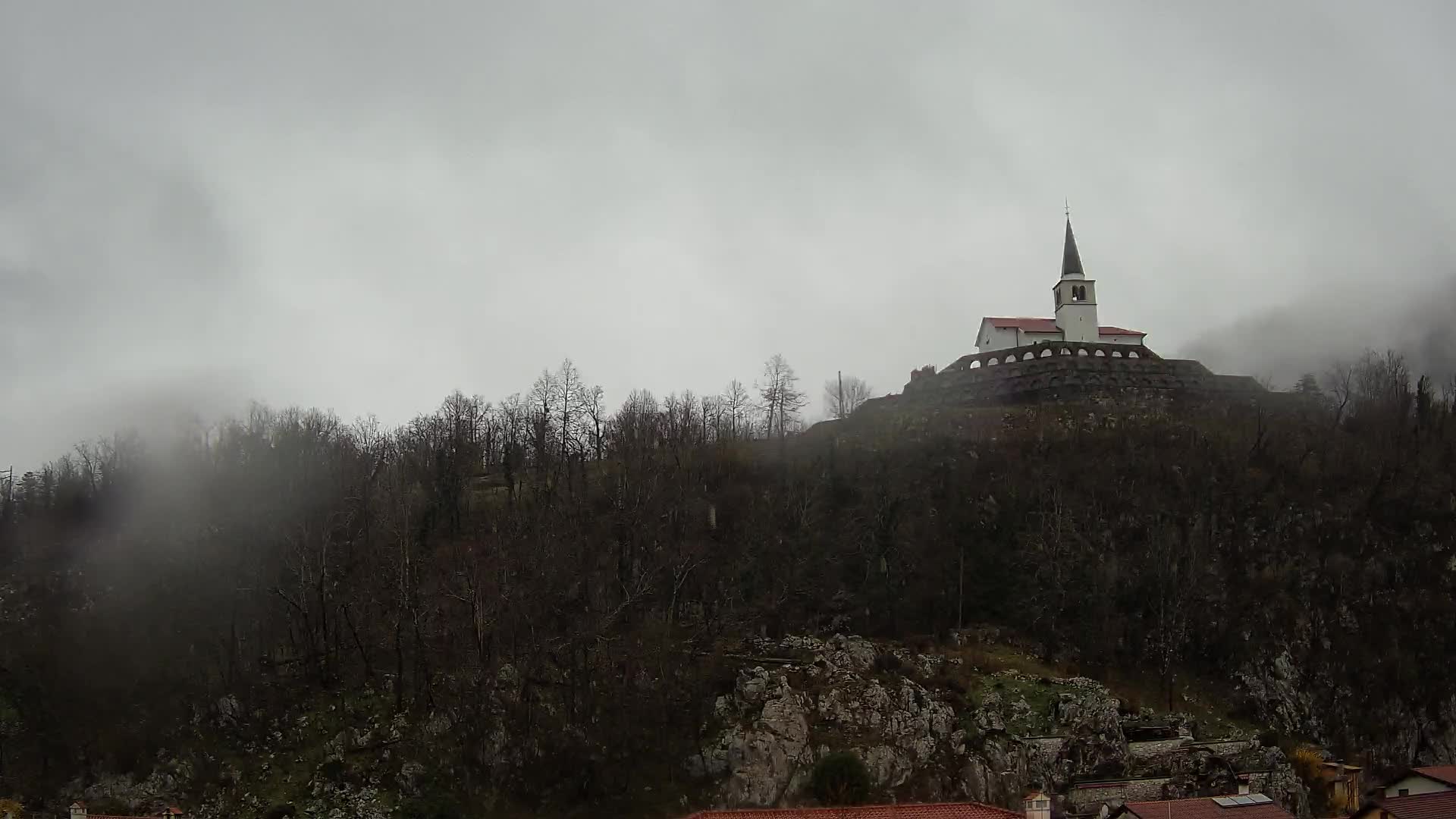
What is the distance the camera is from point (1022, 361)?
8981cm

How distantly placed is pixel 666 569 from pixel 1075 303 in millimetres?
49295

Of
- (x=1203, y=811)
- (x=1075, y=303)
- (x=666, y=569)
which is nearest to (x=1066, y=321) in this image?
(x=1075, y=303)

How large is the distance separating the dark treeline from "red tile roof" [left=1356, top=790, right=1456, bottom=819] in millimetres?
21009

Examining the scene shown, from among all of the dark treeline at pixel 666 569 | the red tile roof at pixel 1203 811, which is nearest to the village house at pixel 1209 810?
the red tile roof at pixel 1203 811

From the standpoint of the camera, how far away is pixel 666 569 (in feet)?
212

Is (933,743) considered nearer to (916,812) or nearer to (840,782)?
(840,782)

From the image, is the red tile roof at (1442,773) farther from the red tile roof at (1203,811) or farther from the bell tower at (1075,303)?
the bell tower at (1075,303)

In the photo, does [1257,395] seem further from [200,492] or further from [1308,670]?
[200,492]

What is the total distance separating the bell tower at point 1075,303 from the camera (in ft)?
314

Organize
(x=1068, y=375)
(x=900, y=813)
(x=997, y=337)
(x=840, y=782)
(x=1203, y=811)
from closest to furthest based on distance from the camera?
(x=900, y=813), (x=1203, y=811), (x=840, y=782), (x=1068, y=375), (x=997, y=337)

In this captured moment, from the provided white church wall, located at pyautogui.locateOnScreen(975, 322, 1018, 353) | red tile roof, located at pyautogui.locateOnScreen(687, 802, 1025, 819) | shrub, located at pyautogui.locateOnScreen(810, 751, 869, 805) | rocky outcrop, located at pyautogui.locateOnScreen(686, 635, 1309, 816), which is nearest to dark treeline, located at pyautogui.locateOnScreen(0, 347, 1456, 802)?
rocky outcrop, located at pyautogui.locateOnScreen(686, 635, 1309, 816)

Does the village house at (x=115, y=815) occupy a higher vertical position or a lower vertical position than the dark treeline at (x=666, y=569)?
lower

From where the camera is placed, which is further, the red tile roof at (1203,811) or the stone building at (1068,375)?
the stone building at (1068,375)

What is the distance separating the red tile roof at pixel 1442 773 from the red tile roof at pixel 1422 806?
192 inches
